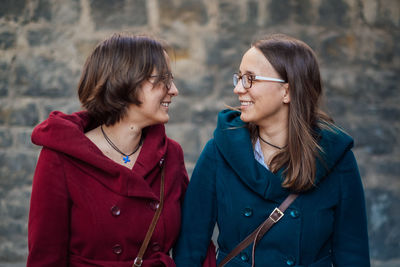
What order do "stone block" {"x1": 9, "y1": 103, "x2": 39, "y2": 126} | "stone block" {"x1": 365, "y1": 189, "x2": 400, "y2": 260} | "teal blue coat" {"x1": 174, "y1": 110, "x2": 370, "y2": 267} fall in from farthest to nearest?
"stone block" {"x1": 365, "y1": 189, "x2": 400, "y2": 260} < "stone block" {"x1": 9, "y1": 103, "x2": 39, "y2": 126} < "teal blue coat" {"x1": 174, "y1": 110, "x2": 370, "y2": 267}

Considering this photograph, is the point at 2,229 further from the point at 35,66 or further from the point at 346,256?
the point at 346,256

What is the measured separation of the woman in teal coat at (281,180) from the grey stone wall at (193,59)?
193cm

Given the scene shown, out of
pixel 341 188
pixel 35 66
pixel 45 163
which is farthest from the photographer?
pixel 35 66

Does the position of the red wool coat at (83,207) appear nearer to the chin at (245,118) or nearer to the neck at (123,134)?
the neck at (123,134)

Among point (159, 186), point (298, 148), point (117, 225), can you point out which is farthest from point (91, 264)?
point (298, 148)

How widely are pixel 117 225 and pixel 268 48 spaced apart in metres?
1.22

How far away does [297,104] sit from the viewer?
2.38m

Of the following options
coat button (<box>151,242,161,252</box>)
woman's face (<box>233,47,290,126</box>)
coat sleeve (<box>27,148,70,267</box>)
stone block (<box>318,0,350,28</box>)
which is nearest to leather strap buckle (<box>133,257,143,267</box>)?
coat button (<box>151,242,161,252</box>)

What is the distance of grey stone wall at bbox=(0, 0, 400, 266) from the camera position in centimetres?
425

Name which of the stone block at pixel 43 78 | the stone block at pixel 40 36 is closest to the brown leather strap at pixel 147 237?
the stone block at pixel 43 78

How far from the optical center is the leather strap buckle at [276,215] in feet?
7.38

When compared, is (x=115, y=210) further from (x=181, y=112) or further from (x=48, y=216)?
(x=181, y=112)

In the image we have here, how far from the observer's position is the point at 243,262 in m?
2.30

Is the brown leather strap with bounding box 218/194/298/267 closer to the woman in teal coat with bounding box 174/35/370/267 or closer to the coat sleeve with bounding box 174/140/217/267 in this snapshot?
the woman in teal coat with bounding box 174/35/370/267
